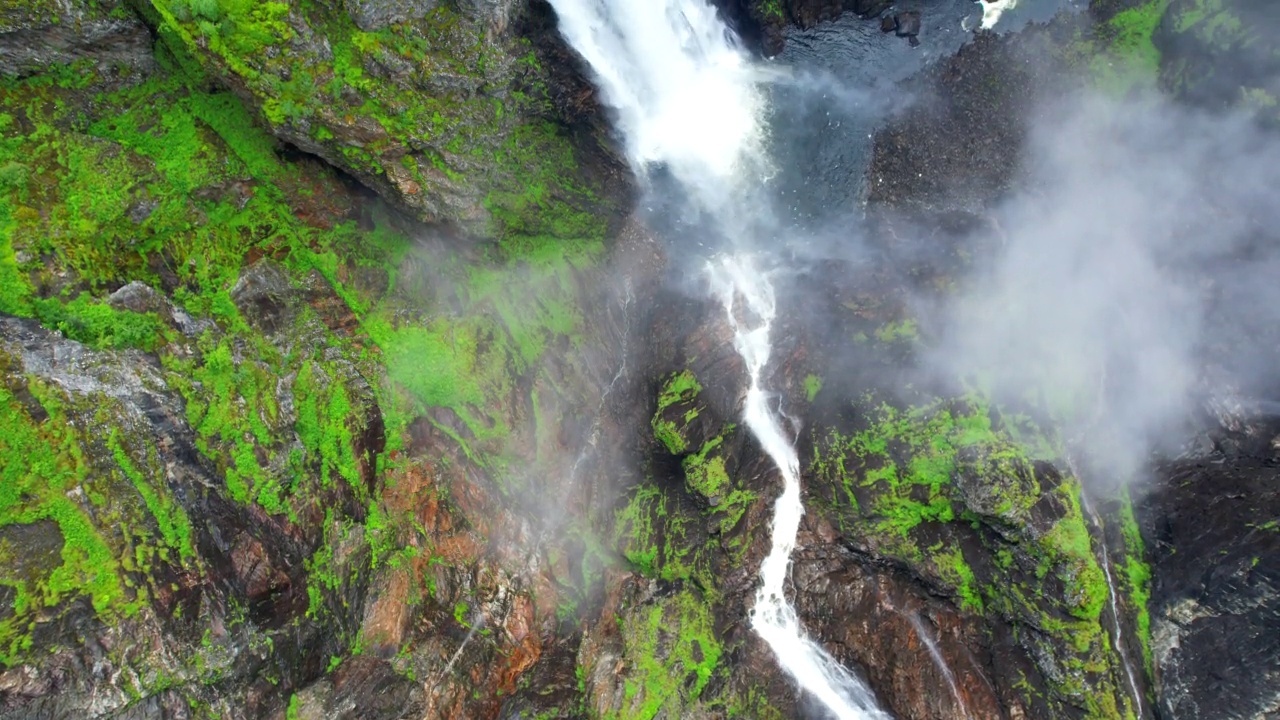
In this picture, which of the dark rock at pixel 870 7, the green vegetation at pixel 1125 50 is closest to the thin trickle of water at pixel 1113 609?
the green vegetation at pixel 1125 50

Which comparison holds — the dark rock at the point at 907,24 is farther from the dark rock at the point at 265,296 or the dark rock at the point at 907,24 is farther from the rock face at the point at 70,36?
the rock face at the point at 70,36

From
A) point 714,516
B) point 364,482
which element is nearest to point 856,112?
point 714,516

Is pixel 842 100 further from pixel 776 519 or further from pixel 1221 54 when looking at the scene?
pixel 776 519

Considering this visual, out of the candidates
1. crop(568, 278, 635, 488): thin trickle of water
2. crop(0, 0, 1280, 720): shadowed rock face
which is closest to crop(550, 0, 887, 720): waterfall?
crop(0, 0, 1280, 720): shadowed rock face

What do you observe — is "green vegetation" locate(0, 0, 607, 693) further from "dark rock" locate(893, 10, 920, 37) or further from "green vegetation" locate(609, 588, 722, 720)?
"dark rock" locate(893, 10, 920, 37)

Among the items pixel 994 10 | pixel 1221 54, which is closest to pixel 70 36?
pixel 994 10

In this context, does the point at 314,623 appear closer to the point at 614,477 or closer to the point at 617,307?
the point at 614,477
